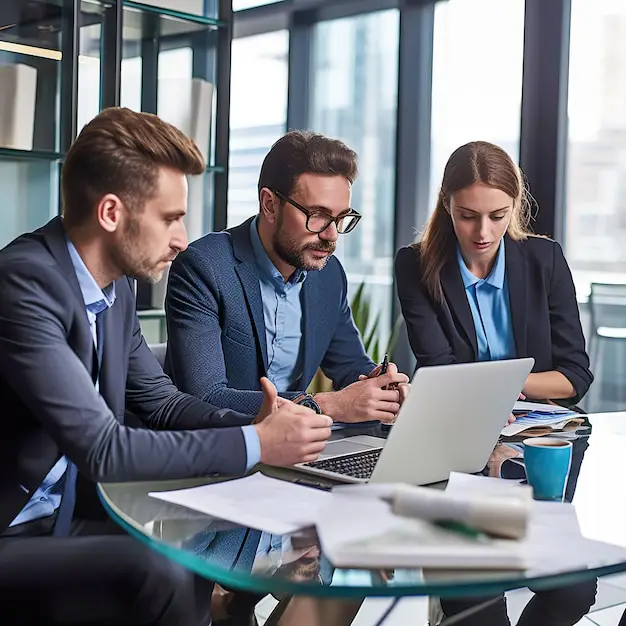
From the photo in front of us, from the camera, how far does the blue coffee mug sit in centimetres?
Result: 148

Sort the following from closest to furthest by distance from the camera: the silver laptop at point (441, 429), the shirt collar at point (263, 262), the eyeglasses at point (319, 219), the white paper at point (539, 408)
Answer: the silver laptop at point (441, 429) < the white paper at point (539, 408) < the eyeglasses at point (319, 219) < the shirt collar at point (263, 262)

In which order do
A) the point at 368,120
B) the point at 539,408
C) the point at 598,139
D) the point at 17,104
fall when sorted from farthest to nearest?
1. the point at 368,120
2. the point at 598,139
3. the point at 17,104
4. the point at 539,408

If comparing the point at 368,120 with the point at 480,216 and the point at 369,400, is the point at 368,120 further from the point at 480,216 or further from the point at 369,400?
the point at 369,400

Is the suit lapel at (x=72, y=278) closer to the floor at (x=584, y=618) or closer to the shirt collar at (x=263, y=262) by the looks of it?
the shirt collar at (x=263, y=262)

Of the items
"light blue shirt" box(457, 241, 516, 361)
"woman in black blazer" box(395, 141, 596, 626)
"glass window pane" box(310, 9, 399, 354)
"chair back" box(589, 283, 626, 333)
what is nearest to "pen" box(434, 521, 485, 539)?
"woman in black blazer" box(395, 141, 596, 626)

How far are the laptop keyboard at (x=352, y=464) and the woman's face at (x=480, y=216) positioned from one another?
119 cm

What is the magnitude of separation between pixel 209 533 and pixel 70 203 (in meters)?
0.72

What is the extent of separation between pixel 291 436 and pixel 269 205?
1039 millimetres

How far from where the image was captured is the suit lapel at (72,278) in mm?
1607

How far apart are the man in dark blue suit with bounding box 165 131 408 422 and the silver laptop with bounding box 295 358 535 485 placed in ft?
1.71

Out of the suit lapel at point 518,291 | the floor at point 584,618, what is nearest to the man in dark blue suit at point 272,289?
the suit lapel at point 518,291

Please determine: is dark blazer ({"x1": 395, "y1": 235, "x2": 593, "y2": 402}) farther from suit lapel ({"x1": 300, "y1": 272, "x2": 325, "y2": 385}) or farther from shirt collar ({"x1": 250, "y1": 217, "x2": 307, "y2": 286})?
shirt collar ({"x1": 250, "y1": 217, "x2": 307, "y2": 286})

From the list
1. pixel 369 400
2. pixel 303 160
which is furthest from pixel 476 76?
pixel 369 400

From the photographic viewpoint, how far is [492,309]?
2.80 m
